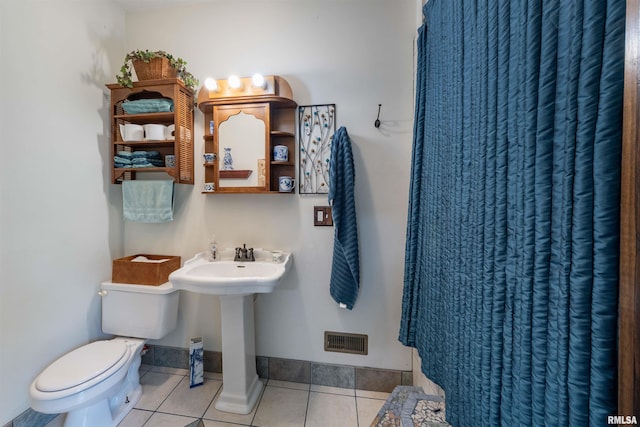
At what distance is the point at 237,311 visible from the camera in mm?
1477

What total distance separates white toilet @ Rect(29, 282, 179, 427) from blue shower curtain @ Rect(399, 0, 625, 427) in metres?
1.64

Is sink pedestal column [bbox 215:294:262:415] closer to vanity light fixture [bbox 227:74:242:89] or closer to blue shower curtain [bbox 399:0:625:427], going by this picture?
blue shower curtain [bbox 399:0:625:427]

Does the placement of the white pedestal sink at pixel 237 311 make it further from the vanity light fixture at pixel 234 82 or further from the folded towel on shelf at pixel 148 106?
the vanity light fixture at pixel 234 82

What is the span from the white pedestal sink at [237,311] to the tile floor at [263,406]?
78mm

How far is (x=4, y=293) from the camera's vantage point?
47.5 inches

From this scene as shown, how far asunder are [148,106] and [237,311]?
150 cm

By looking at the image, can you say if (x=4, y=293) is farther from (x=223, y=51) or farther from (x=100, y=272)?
(x=223, y=51)

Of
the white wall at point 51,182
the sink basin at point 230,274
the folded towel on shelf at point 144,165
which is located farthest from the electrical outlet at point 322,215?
the white wall at point 51,182

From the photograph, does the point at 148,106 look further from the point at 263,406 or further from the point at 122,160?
the point at 263,406

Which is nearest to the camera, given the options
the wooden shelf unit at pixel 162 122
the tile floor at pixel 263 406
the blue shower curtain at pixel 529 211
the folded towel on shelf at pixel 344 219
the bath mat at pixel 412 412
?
the blue shower curtain at pixel 529 211

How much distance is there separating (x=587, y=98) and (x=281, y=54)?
1715 mm

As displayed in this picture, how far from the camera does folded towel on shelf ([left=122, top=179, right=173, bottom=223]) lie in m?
1.68

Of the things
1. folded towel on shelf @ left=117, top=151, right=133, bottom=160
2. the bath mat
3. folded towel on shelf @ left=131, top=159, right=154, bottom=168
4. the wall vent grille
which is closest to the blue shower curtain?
the bath mat

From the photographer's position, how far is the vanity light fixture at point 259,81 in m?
1.53
